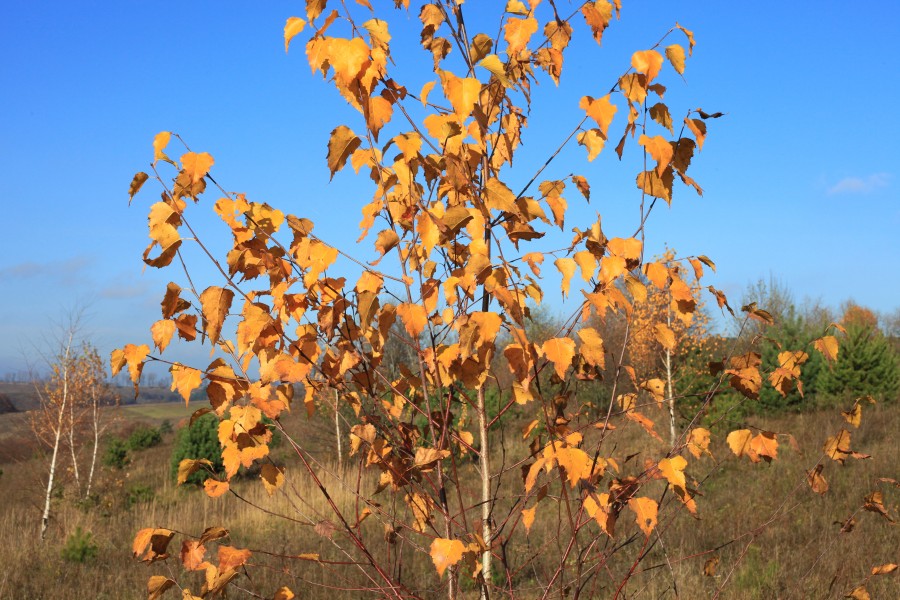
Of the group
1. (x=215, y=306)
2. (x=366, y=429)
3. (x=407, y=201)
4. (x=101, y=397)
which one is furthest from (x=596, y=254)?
(x=101, y=397)

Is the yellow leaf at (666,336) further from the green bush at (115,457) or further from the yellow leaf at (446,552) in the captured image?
the green bush at (115,457)

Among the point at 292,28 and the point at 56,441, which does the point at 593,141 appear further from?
the point at 56,441

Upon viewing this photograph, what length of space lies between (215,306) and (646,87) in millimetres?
1193

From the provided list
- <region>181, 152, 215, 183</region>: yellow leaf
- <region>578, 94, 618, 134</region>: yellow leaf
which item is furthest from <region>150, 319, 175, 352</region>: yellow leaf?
<region>578, 94, 618, 134</region>: yellow leaf

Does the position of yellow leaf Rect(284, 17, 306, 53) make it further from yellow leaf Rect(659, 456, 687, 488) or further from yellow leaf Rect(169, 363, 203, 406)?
yellow leaf Rect(659, 456, 687, 488)

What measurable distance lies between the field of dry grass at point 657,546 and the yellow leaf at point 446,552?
50.2 inches

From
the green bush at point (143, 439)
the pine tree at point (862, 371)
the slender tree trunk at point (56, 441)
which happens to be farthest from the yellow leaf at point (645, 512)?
the green bush at point (143, 439)

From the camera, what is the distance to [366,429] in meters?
1.87

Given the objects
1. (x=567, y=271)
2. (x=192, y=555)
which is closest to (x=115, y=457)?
(x=192, y=555)

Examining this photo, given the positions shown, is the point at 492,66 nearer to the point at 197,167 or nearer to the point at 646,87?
the point at 646,87

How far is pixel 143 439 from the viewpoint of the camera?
64.7 ft

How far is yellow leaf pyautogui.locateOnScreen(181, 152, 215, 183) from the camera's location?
1600mm

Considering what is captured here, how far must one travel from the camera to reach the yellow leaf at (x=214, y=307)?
155 cm

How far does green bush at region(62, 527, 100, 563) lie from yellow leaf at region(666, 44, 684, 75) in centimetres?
721
